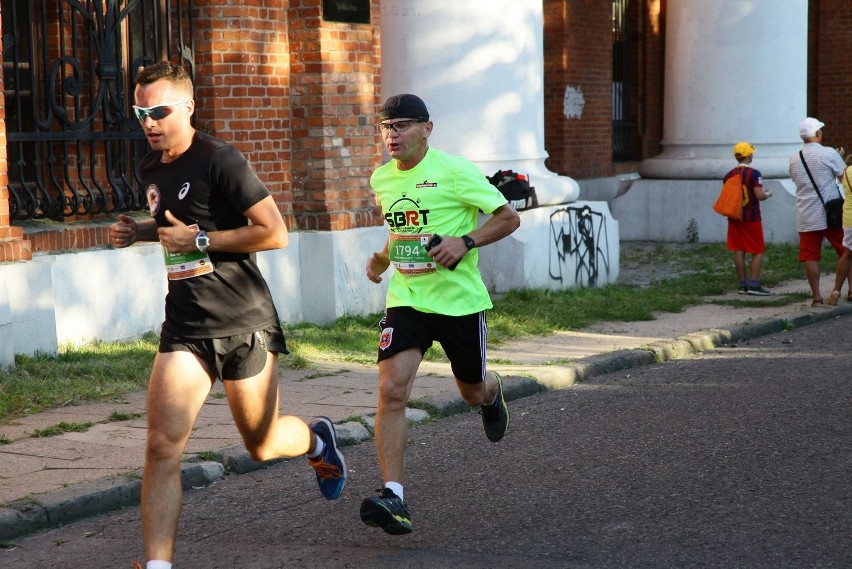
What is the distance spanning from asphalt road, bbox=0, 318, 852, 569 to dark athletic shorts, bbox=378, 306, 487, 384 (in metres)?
0.67

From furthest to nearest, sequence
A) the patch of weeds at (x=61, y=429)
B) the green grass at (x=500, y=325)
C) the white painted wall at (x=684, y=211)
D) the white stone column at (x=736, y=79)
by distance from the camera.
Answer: the white painted wall at (x=684, y=211) → the white stone column at (x=736, y=79) → the green grass at (x=500, y=325) → the patch of weeds at (x=61, y=429)

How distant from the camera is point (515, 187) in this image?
1276 centimetres

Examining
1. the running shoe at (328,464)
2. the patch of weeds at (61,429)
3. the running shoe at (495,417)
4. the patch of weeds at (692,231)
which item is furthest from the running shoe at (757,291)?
the running shoe at (328,464)

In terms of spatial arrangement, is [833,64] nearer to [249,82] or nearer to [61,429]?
[249,82]

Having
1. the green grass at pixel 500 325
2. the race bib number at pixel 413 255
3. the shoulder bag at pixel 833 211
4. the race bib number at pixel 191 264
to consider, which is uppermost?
the race bib number at pixel 191 264

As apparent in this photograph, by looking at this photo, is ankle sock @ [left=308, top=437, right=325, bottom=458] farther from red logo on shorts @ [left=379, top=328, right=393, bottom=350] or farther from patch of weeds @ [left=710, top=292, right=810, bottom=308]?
patch of weeds @ [left=710, top=292, right=810, bottom=308]

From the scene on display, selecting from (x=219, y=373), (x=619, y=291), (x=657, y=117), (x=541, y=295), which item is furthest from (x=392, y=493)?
(x=657, y=117)

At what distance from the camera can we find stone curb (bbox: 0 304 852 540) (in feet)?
19.2

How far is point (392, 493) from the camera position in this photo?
212 inches

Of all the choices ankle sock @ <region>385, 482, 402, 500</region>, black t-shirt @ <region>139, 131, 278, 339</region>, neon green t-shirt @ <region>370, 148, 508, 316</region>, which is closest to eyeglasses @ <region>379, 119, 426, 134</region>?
neon green t-shirt @ <region>370, 148, 508, 316</region>

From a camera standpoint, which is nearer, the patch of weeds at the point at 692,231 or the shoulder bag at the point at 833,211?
the shoulder bag at the point at 833,211

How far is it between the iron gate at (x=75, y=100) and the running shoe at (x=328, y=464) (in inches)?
183

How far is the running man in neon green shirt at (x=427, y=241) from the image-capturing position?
18.7ft

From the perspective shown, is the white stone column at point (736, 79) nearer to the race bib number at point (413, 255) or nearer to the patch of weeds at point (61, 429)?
the patch of weeds at point (61, 429)
